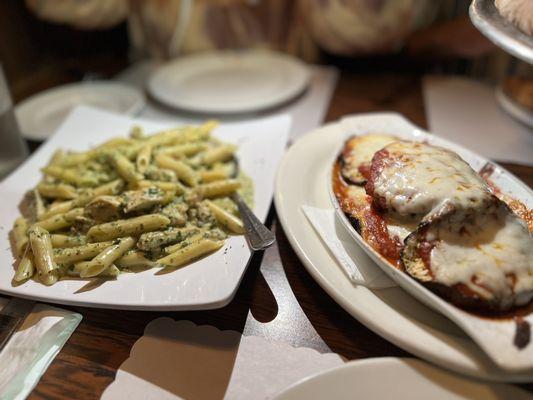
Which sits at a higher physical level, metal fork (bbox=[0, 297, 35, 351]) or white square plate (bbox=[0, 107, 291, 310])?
white square plate (bbox=[0, 107, 291, 310])

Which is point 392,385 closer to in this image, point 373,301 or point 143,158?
point 373,301

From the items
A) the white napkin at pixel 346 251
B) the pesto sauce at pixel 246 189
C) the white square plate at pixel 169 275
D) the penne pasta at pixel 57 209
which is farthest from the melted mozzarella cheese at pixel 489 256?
the penne pasta at pixel 57 209

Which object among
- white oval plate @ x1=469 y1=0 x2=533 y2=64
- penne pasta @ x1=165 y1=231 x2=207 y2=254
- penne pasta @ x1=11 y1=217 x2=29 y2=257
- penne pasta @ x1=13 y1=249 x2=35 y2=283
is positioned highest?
white oval plate @ x1=469 y1=0 x2=533 y2=64

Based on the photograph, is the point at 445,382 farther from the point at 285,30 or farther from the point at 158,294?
the point at 285,30

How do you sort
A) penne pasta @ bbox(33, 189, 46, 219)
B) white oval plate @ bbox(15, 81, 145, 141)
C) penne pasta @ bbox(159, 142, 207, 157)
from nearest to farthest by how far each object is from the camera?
penne pasta @ bbox(33, 189, 46, 219) < penne pasta @ bbox(159, 142, 207, 157) < white oval plate @ bbox(15, 81, 145, 141)

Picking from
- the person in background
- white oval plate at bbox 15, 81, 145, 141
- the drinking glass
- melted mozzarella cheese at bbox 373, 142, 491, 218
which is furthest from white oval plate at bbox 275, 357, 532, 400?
the person in background

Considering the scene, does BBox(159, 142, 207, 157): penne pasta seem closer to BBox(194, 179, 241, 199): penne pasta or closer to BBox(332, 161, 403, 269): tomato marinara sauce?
BBox(194, 179, 241, 199): penne pasta

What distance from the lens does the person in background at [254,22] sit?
1.76 metres

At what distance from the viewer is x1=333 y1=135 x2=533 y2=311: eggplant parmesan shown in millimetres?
678

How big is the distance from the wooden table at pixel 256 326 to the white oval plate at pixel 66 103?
95cm

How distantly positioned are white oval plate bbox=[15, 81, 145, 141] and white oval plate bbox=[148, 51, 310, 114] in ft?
0.37

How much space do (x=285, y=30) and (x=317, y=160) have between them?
1.16m

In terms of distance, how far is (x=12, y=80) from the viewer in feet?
6.64

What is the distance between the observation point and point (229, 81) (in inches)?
74.9
